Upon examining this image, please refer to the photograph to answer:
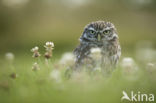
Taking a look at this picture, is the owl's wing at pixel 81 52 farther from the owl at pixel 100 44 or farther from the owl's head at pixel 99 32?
the owl's head at pixel 99 32

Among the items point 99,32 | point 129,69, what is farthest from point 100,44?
point 129,69

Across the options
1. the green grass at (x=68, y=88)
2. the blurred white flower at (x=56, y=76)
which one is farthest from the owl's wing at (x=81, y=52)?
the blurred white flower at (x=56, y=76)

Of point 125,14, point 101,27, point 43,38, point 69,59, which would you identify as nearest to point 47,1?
point 43,38

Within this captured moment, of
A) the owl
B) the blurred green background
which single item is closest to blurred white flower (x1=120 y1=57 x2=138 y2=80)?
the owl

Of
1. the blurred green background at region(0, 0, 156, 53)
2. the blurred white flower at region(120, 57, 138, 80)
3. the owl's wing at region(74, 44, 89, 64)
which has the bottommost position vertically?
the blurred white flower at region(120, 57, 138, 80)

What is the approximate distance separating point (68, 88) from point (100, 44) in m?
1.83

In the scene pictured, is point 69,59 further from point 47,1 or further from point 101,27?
point 47,1

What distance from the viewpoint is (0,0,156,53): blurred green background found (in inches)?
746

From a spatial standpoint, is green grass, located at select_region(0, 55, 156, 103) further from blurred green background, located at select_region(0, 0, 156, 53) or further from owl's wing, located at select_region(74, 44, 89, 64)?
blurred green background, located at select_region(0, 0, 156, 53)

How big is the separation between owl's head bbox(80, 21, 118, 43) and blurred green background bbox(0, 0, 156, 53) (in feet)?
37.8

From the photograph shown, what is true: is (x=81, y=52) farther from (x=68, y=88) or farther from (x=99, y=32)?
(x=68, y=88)

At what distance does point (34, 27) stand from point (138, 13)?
18.1 ft

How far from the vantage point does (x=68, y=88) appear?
4.58 m

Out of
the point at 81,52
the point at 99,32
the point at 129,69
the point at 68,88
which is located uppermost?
the point at 99,32
